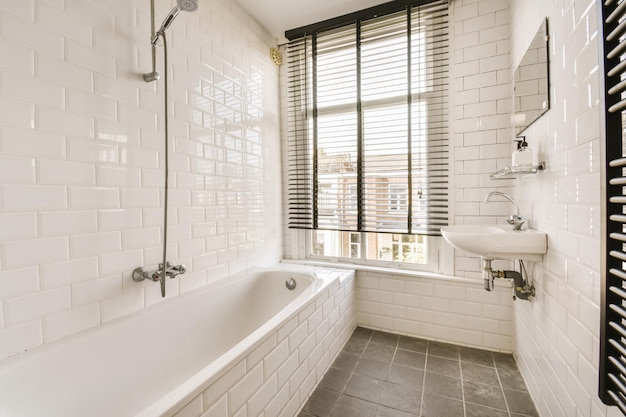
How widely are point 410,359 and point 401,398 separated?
1.38ft

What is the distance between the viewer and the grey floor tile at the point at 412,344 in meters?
2.11

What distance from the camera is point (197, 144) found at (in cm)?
181

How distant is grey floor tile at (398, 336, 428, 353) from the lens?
211 centimetres

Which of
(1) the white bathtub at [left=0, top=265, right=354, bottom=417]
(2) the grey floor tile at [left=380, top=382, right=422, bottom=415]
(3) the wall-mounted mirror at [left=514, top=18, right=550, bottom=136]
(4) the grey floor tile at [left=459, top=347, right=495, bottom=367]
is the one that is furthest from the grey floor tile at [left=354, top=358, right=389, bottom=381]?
(3) the wall-mounted mirror at [left=514, top=18, right=550, bottom=136]

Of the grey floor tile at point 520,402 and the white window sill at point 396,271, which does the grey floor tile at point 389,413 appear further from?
the white window sill at point 396,271

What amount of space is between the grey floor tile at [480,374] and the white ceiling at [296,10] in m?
2.76

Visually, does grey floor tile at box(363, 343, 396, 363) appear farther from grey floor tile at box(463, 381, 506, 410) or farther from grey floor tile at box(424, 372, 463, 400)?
grey floor tile at box(463, 381, 506, 410)

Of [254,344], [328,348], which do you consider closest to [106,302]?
[254,344]

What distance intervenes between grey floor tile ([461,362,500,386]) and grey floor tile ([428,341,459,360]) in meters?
0.11

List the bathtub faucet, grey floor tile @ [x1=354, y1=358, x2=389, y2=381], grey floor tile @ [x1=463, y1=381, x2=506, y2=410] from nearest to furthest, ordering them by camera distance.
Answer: the bathtub faucet, grey floor tile @ [x1=463, y1=381, x2=506, y2=410], grey floor tile @ [x1=354, y1=358, x2=389, y2=381]

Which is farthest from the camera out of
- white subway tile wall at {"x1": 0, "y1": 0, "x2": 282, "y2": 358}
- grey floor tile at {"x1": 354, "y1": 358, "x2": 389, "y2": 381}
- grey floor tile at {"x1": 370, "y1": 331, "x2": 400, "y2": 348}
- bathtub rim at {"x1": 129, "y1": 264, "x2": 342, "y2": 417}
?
grey floor tile at {"x1": 370, "y1": 331, "x2": 400, "y2": 348}

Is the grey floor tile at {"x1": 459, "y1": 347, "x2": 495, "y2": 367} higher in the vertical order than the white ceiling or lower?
lower

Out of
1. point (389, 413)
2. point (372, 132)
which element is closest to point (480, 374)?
point (389, 413)

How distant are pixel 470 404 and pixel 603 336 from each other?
3.58 ft
